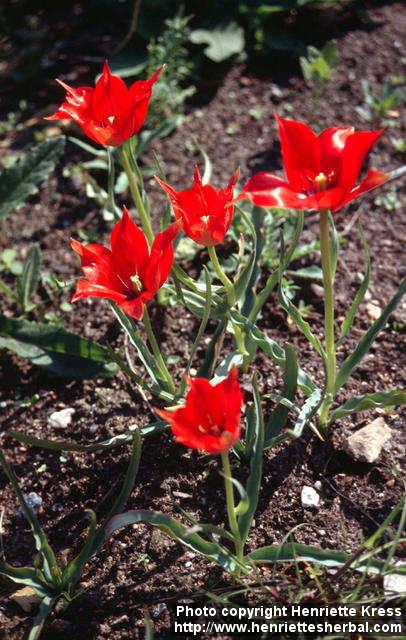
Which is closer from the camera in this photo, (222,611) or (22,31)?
(222,611)

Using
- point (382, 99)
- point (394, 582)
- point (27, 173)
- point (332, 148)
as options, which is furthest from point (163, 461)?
point (382, 99)

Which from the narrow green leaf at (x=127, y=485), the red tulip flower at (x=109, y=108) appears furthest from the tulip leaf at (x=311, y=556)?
the red tulip flower at (x=109, y=108)

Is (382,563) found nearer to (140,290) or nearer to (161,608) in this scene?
(161,608)

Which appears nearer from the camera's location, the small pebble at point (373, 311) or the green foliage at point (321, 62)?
the small pebble at point (373, 311)

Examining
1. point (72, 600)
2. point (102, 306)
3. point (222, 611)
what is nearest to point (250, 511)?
point (222, 611)

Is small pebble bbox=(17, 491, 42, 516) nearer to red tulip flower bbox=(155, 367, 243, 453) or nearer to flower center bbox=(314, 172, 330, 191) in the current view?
red tulip flower bbox=(155, 367, 243, 453)

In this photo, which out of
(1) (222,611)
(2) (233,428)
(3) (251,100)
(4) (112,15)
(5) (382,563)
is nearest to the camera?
(2) (233,428)

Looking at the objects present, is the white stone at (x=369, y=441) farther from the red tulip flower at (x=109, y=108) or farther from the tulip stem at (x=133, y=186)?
the red tulip flower at (x=109, y=108)
